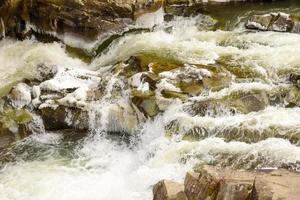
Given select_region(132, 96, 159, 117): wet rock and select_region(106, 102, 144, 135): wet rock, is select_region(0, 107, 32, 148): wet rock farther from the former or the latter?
select_region(132, 96, 159, 117): wet rock

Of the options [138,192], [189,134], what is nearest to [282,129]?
[189,134]

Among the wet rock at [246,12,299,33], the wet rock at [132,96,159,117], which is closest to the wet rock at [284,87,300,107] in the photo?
the wet rock at [132,96,159,117]

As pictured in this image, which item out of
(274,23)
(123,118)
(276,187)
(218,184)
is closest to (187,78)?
(123,118)

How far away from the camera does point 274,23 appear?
12.5 m

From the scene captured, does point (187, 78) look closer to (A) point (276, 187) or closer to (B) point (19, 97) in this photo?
(B) point (19, 97)

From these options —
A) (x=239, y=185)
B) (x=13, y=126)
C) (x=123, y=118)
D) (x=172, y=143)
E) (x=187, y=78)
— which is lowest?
(x=13, y=126)

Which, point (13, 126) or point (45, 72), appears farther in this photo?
point (45, 72)

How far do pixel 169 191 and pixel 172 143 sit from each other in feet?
7.38

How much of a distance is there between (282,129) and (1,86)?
672 cm

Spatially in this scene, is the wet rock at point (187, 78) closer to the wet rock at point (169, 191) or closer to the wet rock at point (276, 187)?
the wet rock at point (169, 191)

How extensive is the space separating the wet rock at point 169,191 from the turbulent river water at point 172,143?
35.4 inches

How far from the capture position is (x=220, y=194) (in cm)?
609

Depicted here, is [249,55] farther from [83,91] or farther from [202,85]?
[83,91]

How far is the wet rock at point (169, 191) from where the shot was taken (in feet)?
21.2
